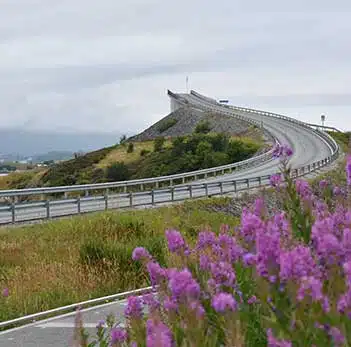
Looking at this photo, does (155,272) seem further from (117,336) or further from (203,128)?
(203,128)

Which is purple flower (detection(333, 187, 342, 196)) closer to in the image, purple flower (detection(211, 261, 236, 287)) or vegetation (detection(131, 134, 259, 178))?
purple flower (detection(211, 261, 236, 287))

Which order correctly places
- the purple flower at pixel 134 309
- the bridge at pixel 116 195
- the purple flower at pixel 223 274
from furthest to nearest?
the bridge at pixel 116 195 < the purple flower at pixel 223 274 < the purple flower at pixel 134 309

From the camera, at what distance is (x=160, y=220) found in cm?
2492

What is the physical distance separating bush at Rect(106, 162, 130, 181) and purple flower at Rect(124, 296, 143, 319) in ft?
238

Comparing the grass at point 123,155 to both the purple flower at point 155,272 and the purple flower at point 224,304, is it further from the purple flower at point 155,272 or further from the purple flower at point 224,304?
the purple flower at point 224,304

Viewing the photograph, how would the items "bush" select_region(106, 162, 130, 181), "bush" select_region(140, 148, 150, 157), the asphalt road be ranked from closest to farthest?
the asphalt road, "bush" select_region(106, 162, 130, 181), "bush" select_region(140, 148, 150, 157)

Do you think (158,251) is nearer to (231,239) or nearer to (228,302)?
(231,239)

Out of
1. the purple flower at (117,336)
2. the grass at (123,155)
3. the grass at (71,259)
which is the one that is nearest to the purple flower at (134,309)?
the purple flower at (117,336)

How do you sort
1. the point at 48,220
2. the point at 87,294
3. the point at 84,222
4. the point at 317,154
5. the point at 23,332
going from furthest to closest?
the point at 317,154
the point at 48,220
the point at 84,222
the point at 87,294
the point at 23,332

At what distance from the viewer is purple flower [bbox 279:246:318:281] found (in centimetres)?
253

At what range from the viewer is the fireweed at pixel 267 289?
8.21ft

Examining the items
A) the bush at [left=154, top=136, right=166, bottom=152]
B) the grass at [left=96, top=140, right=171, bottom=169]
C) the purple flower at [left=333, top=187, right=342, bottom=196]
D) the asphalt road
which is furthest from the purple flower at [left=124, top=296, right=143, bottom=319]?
the bush at [left=154, top=136, right=166, bottom=152]

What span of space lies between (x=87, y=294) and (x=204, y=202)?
20858mm

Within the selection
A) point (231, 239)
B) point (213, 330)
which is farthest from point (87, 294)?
point (213, 330)
